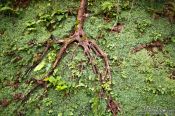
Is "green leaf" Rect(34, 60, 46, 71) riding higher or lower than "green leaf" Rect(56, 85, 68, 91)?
higher

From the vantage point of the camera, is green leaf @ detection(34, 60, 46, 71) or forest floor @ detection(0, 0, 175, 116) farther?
green leaf @ detection(34, 60, 46, 71)

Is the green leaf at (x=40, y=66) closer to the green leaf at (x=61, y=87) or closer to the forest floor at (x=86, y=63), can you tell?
the forest floor at (x=86, y=63)

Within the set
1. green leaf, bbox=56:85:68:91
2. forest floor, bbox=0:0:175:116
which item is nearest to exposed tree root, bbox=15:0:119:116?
forest floor, bbox=0:0:175:116

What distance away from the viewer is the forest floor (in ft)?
18.7

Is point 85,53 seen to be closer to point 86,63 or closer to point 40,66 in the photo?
point 86,63

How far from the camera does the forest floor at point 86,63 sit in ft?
18.7

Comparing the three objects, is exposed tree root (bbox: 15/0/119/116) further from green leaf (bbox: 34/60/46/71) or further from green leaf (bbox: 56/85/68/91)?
green leaf (bbox: 56/85/68/91)

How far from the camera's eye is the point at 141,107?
5.61 metres

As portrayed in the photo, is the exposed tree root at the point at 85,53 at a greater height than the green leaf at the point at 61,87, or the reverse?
the exposed tree root at the point at 85,53

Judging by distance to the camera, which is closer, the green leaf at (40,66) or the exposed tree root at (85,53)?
the exposed tree root at (85,53)

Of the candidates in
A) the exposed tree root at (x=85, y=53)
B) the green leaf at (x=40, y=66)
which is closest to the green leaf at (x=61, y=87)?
the exposed tree root at (x=85, y=53)

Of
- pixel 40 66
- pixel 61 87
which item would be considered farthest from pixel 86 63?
pixel 40 66

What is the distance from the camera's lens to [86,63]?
242 inches

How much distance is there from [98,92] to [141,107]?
0.88 metres
